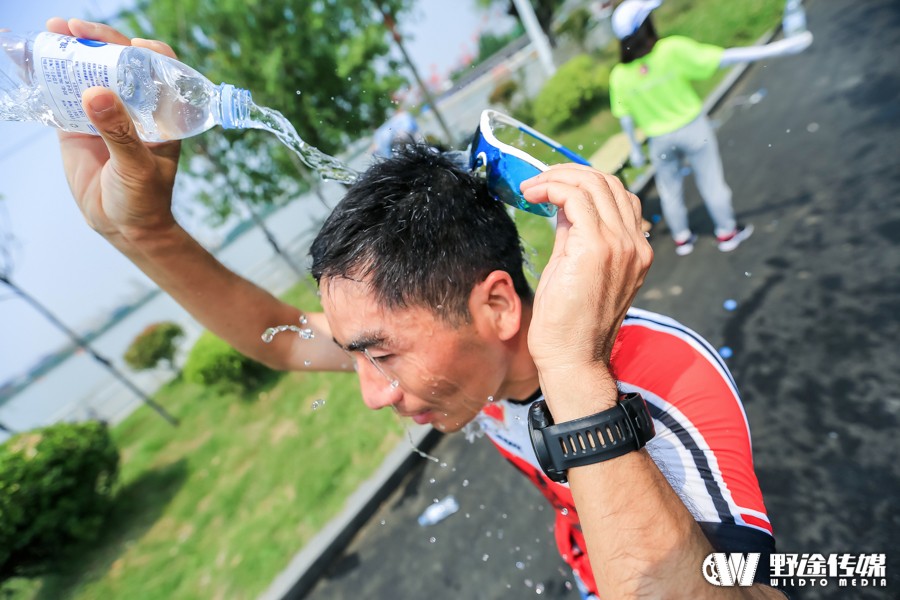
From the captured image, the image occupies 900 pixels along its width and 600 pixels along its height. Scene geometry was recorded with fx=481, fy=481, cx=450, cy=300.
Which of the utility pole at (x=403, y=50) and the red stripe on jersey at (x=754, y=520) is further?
the utility pole at (x=403, y=50)

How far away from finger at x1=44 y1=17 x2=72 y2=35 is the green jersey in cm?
452

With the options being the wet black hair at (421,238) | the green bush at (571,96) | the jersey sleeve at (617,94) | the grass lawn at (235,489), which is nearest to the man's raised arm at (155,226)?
the wet black hair at (421,238)

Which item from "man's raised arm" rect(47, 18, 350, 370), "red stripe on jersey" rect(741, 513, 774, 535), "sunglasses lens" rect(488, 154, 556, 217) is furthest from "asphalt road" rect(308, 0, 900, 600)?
"sunglasses lens" rect(488, 154, 556, 217)

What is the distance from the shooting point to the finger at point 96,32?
158 cm

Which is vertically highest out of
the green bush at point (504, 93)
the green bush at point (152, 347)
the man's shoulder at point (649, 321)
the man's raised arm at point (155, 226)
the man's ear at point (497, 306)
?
the man's raised arm at point (155, 226)

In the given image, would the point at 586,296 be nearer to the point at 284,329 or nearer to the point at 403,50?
the point at 284,329

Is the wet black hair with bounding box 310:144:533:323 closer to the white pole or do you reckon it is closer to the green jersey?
the green jersey

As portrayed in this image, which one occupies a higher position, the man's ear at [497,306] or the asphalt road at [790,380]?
the man's ear at [497,306]

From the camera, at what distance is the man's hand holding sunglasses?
3.72ft

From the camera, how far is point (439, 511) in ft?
13.8

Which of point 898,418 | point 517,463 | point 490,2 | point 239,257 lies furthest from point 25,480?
point 490,2

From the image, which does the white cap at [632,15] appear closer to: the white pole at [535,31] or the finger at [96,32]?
the finger at [96,32]

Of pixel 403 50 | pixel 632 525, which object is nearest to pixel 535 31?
pixel 403 50

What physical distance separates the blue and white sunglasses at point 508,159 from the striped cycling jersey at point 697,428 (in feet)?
1.80
